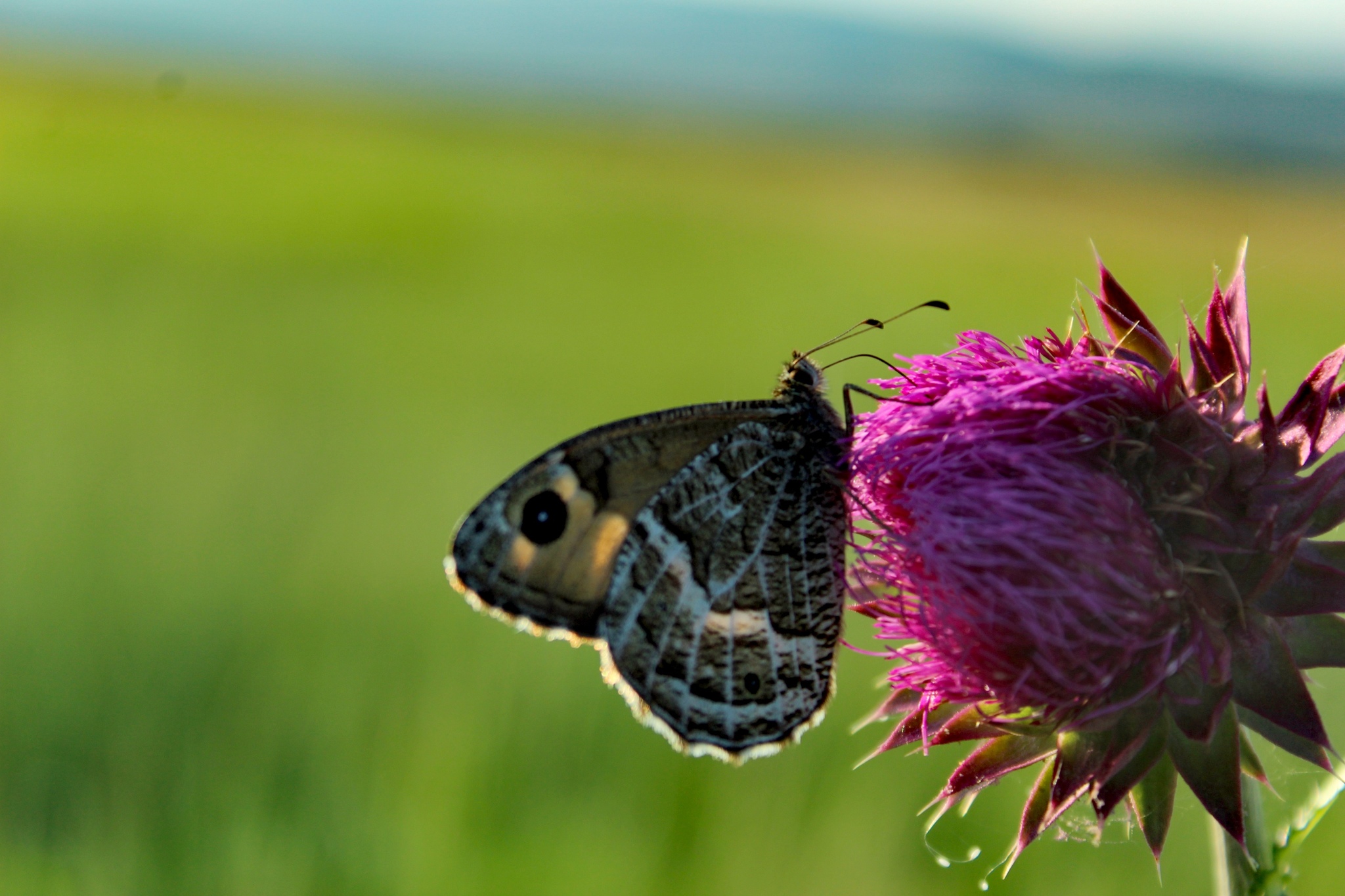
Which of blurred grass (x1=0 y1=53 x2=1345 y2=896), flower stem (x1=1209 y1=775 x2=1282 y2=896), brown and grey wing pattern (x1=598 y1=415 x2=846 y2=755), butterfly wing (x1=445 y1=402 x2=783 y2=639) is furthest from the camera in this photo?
blurred grass (x1=0 y1=53 x2=1345 y2=896)

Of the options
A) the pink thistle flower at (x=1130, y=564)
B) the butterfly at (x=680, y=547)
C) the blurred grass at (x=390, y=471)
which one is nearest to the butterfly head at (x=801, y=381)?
the butterfly at (x=680, y=547)

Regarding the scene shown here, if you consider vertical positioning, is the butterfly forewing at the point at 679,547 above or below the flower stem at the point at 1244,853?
above

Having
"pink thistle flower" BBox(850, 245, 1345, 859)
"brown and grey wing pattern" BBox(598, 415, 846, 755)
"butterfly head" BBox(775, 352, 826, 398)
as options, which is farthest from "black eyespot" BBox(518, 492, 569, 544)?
"pink thistle flower" BBox(850, 245, 1345, 859)

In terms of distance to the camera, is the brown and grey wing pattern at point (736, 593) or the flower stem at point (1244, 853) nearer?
the flower stem at point (1244, 853)

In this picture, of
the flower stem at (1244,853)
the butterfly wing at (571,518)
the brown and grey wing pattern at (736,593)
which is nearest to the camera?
the flower stem at (1244,853)

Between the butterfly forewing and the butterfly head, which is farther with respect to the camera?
the butterfly head

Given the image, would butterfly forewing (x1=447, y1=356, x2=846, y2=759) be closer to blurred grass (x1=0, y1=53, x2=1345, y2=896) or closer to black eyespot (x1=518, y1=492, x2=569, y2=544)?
black eyespot (x1=518, y1=492, x2=569, y2=544)

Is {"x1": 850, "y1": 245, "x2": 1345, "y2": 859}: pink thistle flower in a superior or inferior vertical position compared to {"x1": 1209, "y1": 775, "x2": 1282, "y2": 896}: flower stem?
superior

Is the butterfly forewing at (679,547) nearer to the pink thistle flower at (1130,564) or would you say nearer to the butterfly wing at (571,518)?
the butterfly wing at (571,518)
